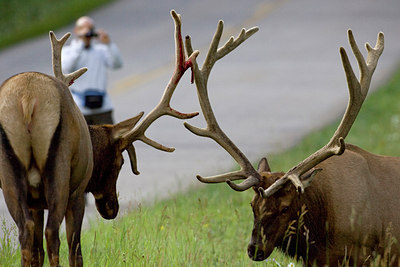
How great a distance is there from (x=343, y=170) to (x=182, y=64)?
154 cm

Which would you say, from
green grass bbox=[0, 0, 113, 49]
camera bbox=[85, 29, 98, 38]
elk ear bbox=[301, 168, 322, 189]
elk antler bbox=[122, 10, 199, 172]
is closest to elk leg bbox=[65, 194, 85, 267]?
elk antler bbox=[122, 10, 199, 172]

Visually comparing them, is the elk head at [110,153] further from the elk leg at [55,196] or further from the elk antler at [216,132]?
the elk leg at [55,196]

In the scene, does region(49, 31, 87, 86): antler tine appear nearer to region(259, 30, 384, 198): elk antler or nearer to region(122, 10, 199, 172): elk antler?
region(122, 10, 199, 172): elk antler

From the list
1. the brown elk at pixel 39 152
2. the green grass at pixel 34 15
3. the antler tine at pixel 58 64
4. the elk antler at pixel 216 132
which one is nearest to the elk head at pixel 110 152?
the elk antler at pixel 216 132

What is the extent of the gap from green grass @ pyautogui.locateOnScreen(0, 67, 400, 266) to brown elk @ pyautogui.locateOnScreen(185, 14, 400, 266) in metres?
0.37

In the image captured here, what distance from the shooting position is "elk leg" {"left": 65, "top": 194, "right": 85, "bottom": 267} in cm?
686

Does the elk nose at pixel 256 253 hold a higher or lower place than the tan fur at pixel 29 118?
lower

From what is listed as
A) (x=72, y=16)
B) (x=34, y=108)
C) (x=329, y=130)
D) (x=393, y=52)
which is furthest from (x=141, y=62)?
(x=34, y=108)

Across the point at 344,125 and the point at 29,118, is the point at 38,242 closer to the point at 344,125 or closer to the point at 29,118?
the point at 29,118

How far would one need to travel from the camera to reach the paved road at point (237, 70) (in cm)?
1420

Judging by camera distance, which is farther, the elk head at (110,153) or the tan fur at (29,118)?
the elk head at (110,153)

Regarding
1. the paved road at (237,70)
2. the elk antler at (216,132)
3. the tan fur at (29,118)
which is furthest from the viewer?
the paved road at (237,70)

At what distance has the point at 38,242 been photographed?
6.89 m

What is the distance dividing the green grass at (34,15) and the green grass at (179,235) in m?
13.1
